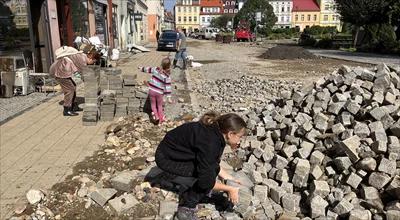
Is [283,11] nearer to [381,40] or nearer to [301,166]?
[381,40]

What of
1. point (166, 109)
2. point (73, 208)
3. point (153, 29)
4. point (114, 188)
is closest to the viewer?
point (73, 208)

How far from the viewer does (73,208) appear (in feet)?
15.1

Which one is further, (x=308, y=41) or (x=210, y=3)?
(x=210, y=3)

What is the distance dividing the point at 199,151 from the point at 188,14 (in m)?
137

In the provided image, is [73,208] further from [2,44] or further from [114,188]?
[2,44]

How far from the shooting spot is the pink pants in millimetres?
7902

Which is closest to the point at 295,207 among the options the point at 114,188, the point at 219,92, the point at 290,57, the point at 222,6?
the point at 114,188

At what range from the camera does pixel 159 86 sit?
7.88 metres

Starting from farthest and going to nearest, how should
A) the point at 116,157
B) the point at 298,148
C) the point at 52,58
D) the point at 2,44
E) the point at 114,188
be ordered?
the point at 52,58
the point at 2,44
the point at 116,157
the point at 298,148
the point at 114,188

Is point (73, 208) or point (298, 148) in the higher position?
point (298, 148)

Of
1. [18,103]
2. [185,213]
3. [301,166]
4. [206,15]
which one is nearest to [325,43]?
[18,103]

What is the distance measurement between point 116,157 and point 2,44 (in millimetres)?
7767

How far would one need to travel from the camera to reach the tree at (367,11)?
1208 inches

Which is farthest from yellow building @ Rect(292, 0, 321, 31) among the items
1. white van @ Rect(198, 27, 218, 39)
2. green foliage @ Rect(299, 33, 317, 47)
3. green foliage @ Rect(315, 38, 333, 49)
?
→ green foliage @ Rect(315, 38, 333, 49)
